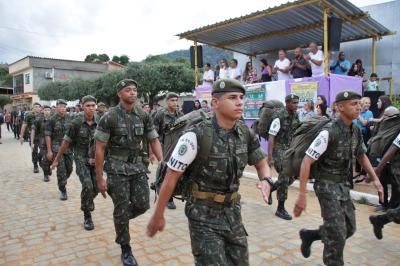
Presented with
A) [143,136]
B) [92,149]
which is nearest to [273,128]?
[143,136]

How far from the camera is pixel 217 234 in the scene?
273 centimetres

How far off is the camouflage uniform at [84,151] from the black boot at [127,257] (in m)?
1.62

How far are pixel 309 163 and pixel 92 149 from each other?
11.7ft

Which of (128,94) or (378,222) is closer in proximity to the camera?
(128,94)

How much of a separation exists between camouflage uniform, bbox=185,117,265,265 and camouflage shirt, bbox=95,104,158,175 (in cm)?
177

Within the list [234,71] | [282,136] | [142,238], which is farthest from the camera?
[234,71]

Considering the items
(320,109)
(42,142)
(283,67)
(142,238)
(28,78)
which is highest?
(28,78)

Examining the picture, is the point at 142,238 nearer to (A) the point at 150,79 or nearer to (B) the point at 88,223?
(B) the point at 88,223

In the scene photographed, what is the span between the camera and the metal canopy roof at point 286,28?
36.1 feet

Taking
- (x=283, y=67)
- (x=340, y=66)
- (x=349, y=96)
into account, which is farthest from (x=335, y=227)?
(x=340, y=66)

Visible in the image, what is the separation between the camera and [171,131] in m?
3.00

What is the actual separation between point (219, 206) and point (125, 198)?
1885 mm

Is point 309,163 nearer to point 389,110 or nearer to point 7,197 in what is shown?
point 389,110

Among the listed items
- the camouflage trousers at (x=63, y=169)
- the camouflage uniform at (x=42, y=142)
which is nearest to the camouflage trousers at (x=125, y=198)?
the camouflage trousers at (x=63, y=169)
